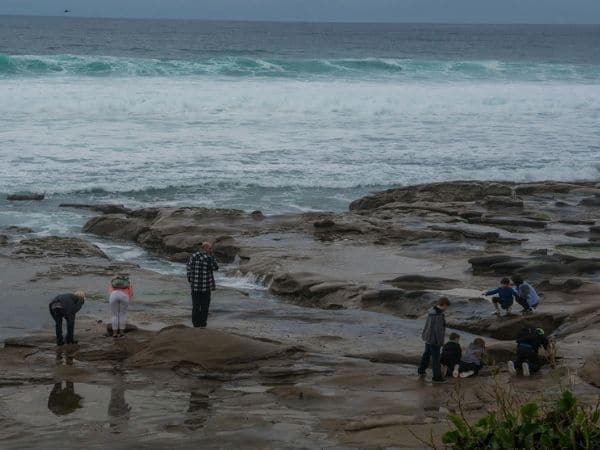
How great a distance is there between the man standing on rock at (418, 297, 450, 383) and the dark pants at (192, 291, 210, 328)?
135 inches

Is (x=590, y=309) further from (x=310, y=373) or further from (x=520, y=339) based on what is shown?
(x=310, y=373)

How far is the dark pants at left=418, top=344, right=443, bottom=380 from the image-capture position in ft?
40.2

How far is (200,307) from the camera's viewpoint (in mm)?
14492

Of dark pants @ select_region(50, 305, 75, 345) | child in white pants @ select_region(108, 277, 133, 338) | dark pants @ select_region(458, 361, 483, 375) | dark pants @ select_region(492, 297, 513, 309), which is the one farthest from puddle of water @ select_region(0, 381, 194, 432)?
dark pants @ select_region(492, 297, 513, 309)

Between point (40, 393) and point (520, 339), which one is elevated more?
point (520, 339)

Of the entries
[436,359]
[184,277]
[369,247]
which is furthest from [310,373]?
[369,247]

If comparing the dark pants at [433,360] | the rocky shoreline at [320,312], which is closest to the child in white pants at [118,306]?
the rocky shoreline at [320,312]

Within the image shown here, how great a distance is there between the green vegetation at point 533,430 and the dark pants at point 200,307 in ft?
24.8

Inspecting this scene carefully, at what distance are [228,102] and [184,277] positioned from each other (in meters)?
27.3

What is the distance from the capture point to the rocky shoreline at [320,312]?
10.9m

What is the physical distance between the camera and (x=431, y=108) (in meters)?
47.2

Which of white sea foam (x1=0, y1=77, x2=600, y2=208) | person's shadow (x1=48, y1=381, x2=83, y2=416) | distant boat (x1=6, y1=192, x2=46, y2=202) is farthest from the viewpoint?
white sea foam (x1=0, y1=77, x2=600, y2=208)

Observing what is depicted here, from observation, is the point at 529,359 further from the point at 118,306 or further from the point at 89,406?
the point at 118,306

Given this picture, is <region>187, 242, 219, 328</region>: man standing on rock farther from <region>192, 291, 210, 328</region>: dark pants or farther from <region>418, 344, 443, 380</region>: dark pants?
<region>418, 344, 443, 380</region>: dark pants
